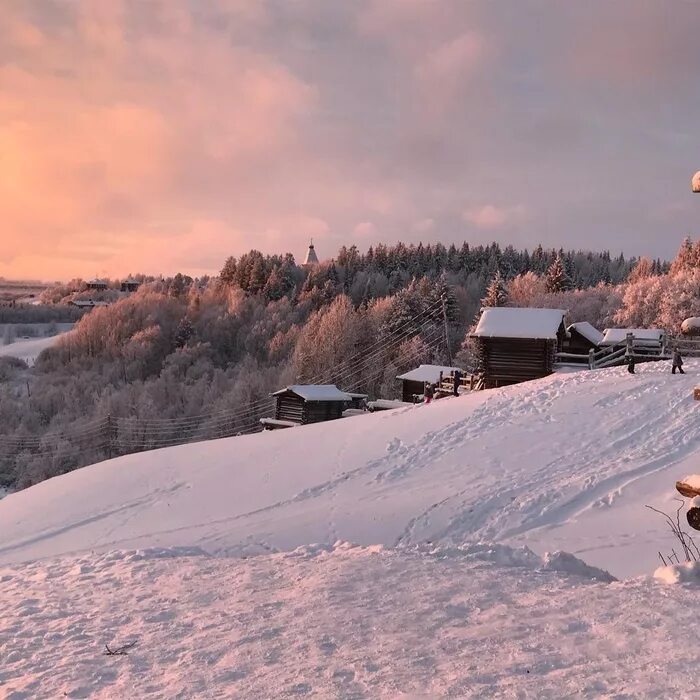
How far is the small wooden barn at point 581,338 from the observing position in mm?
36875

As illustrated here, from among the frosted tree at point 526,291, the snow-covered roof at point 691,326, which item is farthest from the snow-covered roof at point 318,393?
the frosted tree at point 526,291

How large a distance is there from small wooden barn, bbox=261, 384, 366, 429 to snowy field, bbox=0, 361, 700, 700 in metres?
14.7

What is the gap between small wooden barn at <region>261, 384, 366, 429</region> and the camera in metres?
36.8

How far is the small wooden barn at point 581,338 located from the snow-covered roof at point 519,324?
7.24m

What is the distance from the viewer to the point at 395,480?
16.4 m

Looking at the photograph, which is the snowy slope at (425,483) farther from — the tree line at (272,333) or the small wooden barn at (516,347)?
the tree line at (272,333)

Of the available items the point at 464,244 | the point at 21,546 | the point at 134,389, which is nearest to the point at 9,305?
the point at 134,389

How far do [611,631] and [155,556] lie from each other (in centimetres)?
773

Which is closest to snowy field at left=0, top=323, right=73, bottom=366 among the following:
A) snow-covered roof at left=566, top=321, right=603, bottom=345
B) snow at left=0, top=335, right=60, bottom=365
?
snow at left=0, top=335, right=60, bottom=365

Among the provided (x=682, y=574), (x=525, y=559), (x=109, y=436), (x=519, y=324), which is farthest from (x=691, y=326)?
(x=109, y=436)

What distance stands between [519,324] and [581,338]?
10.2 m

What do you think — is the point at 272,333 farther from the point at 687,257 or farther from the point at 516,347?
the point at 516,347

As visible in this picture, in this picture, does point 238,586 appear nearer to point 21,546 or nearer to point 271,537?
point 271,537

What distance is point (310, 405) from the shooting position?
121 feet
